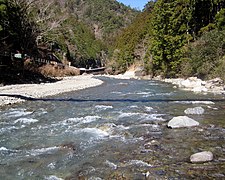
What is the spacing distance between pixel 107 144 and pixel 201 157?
254cm

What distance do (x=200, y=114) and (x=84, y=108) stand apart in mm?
5377

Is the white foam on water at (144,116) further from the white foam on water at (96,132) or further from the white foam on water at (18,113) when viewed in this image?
the white foam on water at (18,113)

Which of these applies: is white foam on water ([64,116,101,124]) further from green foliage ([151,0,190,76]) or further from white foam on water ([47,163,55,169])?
green foliage ([151,0,190,76])

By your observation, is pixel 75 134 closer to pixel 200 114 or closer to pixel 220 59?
pixel 200 114

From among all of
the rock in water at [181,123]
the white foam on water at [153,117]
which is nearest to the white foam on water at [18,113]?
the white foam on water at [153,117]

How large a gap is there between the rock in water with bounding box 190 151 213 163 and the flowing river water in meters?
0.12

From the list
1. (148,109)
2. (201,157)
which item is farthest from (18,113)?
(201,157)

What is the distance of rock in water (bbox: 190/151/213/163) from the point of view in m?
6.29

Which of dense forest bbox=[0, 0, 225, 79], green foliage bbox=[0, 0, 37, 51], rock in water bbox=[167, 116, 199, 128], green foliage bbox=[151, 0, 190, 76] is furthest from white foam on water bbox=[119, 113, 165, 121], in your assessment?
green foliage bbox=[151, 0, 190, 76]

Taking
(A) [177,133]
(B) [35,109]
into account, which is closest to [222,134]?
(A) [177,133]

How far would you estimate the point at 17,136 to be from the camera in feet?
29.1

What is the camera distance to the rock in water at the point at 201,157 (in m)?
6.29

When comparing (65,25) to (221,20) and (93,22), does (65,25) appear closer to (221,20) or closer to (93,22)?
(93,22)

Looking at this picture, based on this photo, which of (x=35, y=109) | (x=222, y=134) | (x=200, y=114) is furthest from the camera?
(x=35, y=109)
